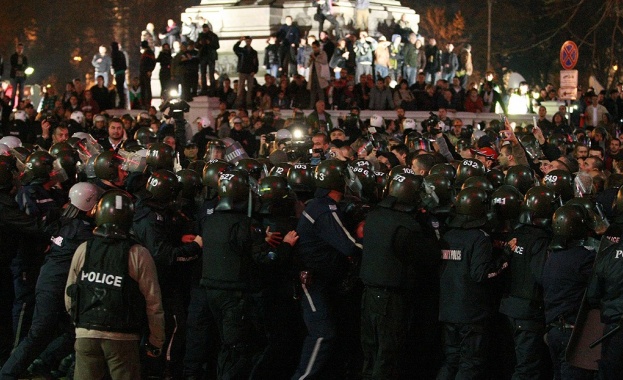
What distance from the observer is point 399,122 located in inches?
990

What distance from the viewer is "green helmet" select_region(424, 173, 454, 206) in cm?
1239

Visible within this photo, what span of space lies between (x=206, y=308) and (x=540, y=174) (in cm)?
620

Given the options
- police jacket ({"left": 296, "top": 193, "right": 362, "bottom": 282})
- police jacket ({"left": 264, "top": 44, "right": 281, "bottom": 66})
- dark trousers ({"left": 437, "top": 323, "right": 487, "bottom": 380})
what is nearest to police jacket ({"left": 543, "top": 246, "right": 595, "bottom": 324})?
dark trousers ({"left": 437, "top": 323, "right": 487, "bottom": 380})

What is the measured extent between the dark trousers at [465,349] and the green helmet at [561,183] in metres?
2.05

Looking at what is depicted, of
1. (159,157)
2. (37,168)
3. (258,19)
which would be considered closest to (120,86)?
(258,19)

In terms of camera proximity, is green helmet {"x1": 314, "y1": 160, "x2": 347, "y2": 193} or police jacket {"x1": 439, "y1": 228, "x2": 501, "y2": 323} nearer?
police jacket {"x1": 439, "y1": 228, "x2": 501, "y2": 323}

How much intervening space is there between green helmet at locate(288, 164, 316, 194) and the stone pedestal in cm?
2129

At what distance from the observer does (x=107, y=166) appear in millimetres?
12883

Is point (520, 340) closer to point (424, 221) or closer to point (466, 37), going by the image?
point (424, 221)

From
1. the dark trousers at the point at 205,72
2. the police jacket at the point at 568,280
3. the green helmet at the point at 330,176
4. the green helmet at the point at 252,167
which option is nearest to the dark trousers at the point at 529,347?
the police jacket at the point at 568,280

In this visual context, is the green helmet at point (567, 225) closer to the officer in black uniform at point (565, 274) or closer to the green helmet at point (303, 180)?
the officer in black uniform at point (565, 274)

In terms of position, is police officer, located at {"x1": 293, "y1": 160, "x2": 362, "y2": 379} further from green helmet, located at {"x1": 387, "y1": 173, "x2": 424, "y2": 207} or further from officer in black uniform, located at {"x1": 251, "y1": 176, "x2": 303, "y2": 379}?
green helmet, located at {"x1": 387, "y1": 173, "x2": 424, "y2": 207}

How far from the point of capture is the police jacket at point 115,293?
980 cm

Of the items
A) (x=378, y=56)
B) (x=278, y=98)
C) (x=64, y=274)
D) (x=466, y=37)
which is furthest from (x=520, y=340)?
(x=466, y=37)
